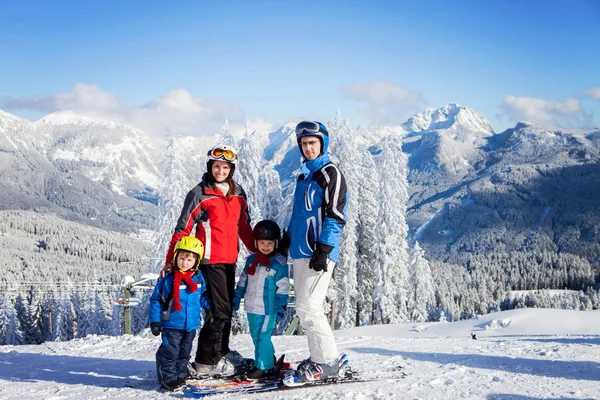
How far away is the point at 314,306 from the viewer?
5.01 metres

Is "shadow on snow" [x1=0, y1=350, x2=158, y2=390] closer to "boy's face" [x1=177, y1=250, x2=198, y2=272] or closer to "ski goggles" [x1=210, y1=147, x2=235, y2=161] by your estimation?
"boy's face" [x1=177, y1=250, x2=198, y2=272]

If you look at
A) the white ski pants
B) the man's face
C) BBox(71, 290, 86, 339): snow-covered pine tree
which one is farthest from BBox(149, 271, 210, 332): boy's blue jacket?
BBox(71, 290, 86, 339): snow-covered pine tree

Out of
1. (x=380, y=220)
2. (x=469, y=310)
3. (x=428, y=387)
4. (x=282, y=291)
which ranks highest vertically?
(x=380, y=220)

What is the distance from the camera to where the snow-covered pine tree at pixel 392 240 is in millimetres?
26094

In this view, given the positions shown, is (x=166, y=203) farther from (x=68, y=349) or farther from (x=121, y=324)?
(x=121, y=324)

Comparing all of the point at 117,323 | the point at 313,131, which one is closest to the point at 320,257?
the point at 313,131

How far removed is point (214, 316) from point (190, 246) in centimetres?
97

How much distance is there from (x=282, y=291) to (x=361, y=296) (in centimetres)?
2189

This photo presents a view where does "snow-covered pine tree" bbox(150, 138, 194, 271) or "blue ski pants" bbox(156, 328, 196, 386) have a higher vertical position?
"snow-covered pine tree" bbox(150, 138, 194, 271)

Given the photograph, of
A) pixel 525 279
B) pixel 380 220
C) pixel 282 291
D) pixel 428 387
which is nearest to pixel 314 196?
pixel 282 291

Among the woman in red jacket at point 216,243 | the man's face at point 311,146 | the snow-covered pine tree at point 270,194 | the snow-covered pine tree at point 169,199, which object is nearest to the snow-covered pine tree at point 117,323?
the snow-covered pine tree at point 169,199

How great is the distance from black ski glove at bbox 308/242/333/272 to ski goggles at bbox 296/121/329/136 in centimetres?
130

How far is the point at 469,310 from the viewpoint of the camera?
9438cm

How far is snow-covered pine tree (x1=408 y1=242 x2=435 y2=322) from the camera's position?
95.0 feet
